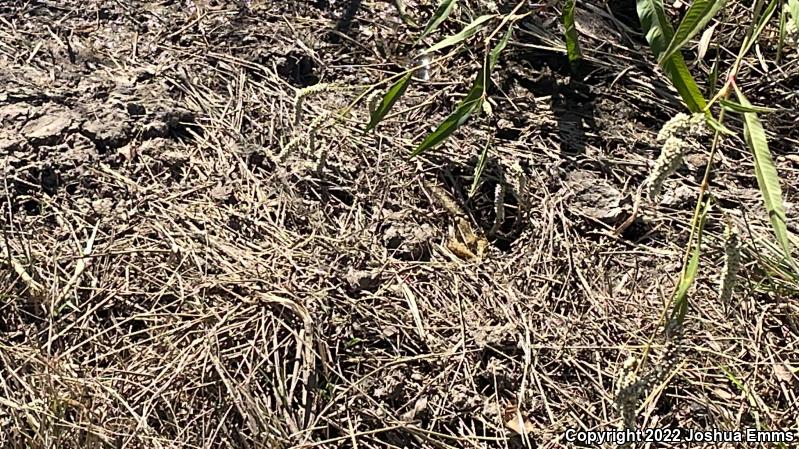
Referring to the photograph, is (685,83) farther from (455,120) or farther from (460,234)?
(460,234)

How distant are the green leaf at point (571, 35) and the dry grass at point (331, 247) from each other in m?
0.08

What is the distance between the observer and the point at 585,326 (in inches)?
55.7

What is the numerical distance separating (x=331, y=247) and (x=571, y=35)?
0.67m

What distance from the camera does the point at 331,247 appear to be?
1.49m

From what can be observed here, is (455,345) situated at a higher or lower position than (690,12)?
lower

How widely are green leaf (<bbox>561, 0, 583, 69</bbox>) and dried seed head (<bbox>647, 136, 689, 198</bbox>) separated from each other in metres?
0.69

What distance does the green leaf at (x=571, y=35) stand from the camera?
1.51 meters

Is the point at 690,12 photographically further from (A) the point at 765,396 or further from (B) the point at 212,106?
(B) the point at 212,106

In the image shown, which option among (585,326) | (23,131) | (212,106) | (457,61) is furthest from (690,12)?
(23,131)

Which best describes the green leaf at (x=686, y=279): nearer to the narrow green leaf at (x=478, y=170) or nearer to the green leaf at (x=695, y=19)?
the green leaf at (x=695, y=19)

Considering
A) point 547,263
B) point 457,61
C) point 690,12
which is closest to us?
point 690,12

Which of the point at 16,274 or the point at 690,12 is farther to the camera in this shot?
the point at 16,274

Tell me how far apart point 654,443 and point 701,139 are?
2.37ft

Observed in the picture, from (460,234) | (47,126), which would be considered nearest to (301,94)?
(460,234)
